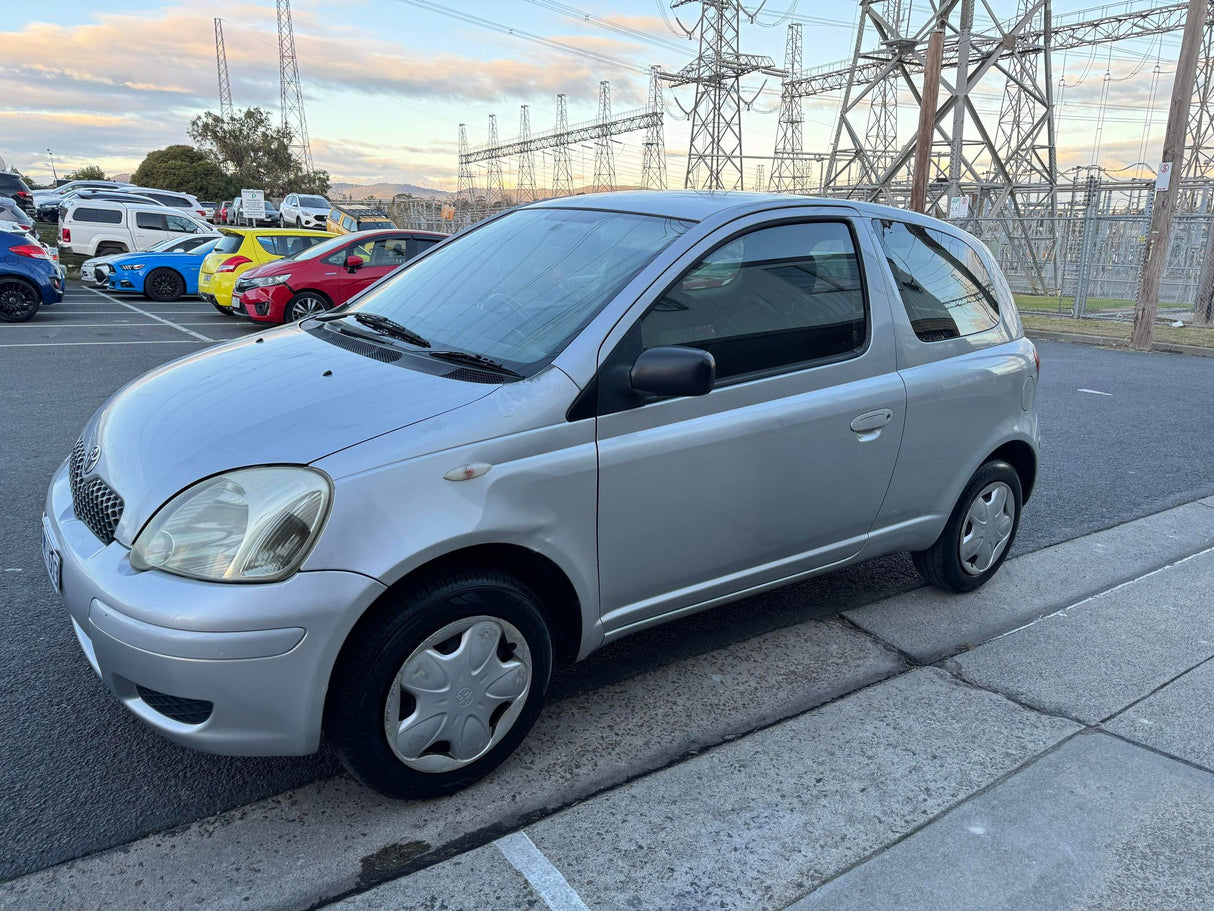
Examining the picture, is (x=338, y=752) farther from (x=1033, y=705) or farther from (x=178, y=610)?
(x=1033, y=705)

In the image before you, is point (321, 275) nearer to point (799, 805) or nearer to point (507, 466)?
point (507, 466)

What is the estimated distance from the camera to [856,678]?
3.40m

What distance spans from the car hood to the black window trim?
30 cm

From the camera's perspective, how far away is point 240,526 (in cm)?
225

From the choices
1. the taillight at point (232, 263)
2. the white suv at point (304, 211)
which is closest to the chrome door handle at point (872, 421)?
the taillight at point (232, 263)

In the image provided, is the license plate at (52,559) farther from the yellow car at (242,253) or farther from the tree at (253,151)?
the tree at (253,151)

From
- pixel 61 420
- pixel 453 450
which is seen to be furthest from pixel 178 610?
pixel 61 420

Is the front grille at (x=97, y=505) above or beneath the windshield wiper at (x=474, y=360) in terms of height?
beneath

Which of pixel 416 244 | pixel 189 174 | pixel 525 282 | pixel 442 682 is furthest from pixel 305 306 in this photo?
pixel 189 174

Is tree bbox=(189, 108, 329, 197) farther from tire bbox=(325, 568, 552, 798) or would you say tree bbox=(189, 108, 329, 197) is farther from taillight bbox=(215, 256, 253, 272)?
tire bbox=(325, 568, 552, 798)

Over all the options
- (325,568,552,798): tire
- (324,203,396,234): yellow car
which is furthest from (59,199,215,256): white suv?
(325,568,552,798): tire

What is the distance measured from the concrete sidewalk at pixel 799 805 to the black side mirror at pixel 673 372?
1.18 meters

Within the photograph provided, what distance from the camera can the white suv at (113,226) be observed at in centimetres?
2031

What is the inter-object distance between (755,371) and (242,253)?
13.2m
